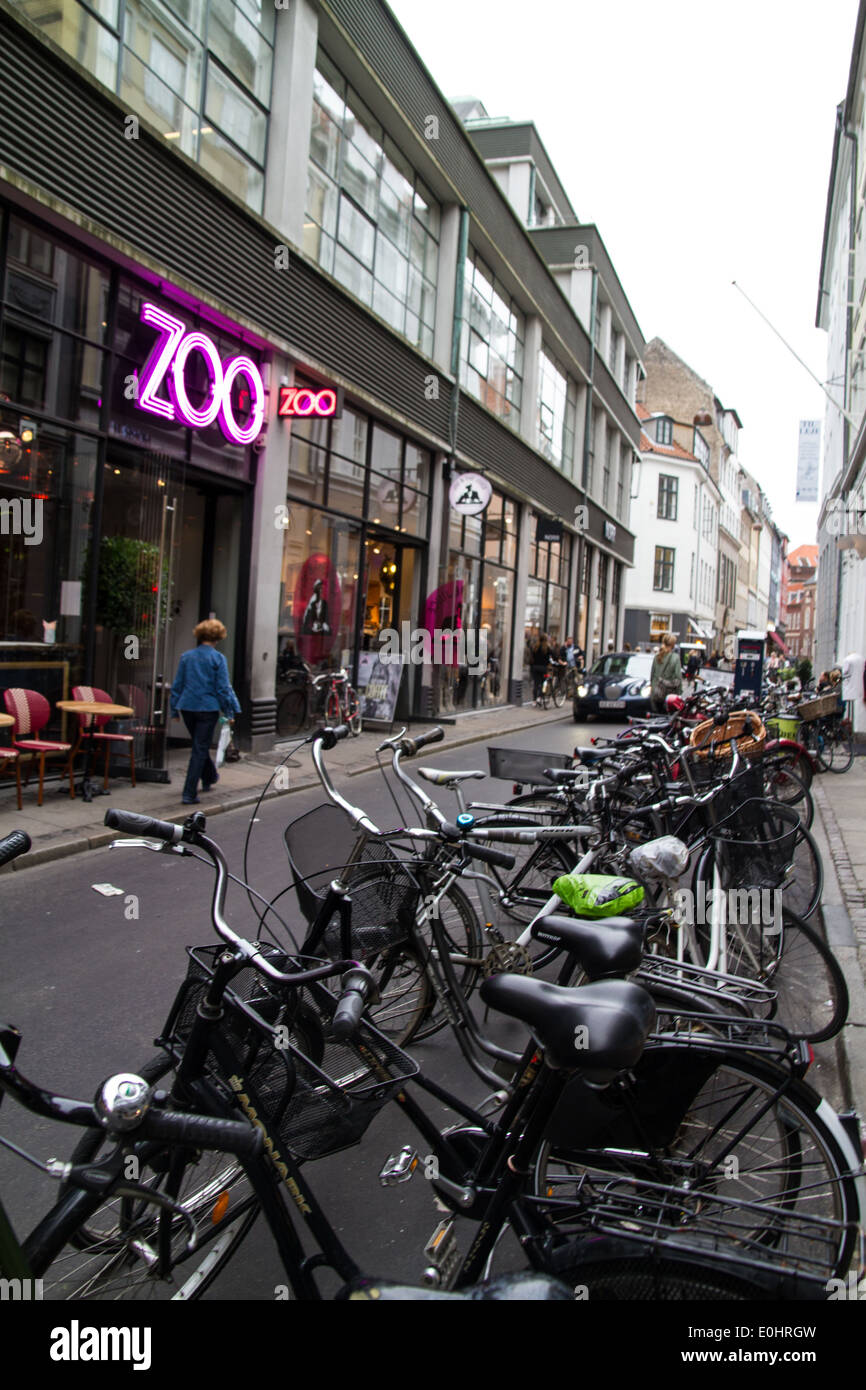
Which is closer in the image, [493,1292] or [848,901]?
[493,1292]

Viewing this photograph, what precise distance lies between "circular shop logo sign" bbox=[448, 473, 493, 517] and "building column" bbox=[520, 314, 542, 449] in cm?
599

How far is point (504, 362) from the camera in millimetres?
22062

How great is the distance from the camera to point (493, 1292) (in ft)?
5.16

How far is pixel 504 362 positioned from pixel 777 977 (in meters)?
20.0

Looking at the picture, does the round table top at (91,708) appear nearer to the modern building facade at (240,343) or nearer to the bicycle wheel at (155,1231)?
Answer: the modern building facade at (240,343)

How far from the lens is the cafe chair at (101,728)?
895cm

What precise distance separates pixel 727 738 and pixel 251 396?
7.89 m

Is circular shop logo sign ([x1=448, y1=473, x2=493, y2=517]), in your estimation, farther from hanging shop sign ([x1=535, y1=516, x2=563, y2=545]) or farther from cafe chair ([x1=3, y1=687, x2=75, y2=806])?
cafe chair ([x1=3, y1=687, x2=75, y2=806])


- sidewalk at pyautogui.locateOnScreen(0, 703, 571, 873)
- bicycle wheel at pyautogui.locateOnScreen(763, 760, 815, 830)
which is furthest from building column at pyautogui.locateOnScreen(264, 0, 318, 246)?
bicycle wheel at pyautogui.locateOnScreen(763, 760, 815, 830)

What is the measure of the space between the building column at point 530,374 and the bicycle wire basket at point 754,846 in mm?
19942

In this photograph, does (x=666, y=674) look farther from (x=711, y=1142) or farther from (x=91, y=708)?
(x=711, y=1142)

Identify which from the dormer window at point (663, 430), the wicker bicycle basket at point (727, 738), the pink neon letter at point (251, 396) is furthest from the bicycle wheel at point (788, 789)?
the dormer window at point (663, 430)

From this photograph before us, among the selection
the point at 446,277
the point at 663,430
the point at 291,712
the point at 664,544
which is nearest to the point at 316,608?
the point at 291,712
